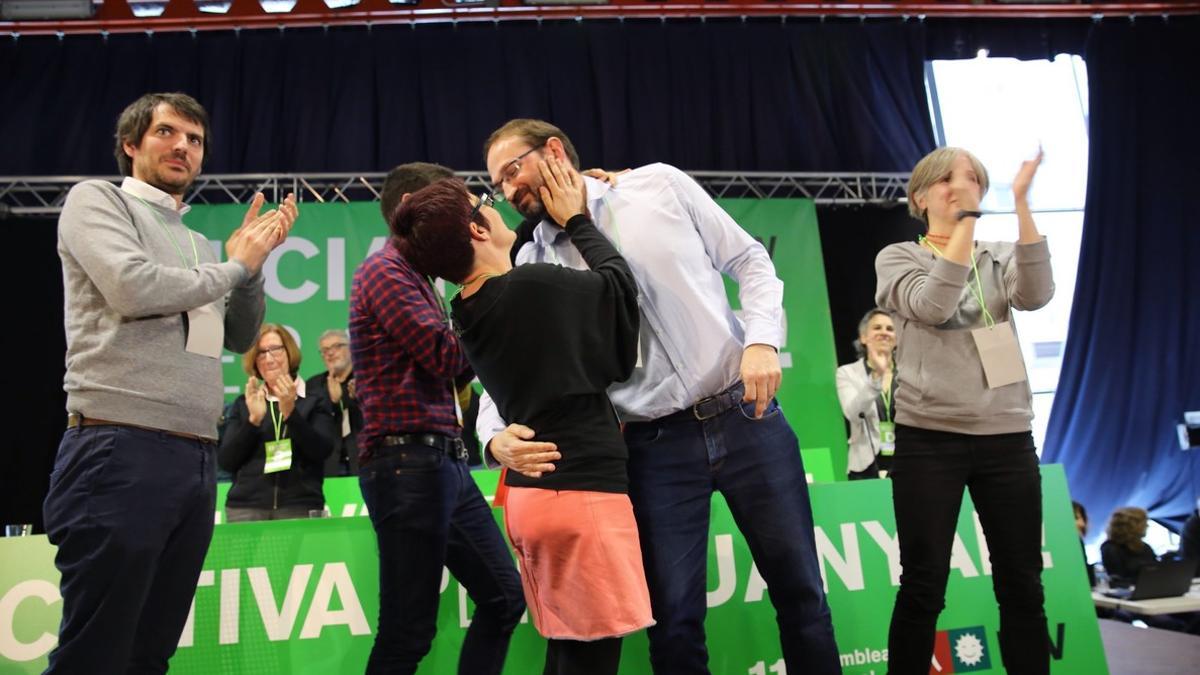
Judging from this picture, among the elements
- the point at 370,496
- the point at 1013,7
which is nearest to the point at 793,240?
the point at 1013,7

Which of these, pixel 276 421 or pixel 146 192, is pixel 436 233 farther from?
pixel 276 421

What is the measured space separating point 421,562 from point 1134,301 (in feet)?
27.0

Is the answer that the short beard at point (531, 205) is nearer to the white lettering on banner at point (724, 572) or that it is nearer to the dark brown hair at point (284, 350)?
the white lettering on banner at point (724, 572)

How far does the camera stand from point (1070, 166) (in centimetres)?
880

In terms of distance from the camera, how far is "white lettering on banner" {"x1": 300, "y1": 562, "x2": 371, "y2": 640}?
2.96m

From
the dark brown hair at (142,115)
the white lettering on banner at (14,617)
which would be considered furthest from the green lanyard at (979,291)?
the white lettering on banner at (14,617)

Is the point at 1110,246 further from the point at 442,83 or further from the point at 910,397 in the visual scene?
the point at 910,397

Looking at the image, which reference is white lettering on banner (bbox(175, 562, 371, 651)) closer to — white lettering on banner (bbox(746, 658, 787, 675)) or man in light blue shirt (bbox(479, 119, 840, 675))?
Answer: man in light blue shirt (bbox(479, 119, 840, 675))

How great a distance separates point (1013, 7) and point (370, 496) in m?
8.16

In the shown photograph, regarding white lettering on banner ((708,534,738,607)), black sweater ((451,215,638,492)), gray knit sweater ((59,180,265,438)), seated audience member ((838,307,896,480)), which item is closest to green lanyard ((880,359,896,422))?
seated audience member ((838,307,896,480))

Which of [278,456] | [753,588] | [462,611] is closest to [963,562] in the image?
[753,588]

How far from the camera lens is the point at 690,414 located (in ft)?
7.30

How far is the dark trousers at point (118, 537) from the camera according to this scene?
1.87 meters

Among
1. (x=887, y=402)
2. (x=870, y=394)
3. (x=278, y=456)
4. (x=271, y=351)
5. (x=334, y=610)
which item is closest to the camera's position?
(x=334, y=610)
